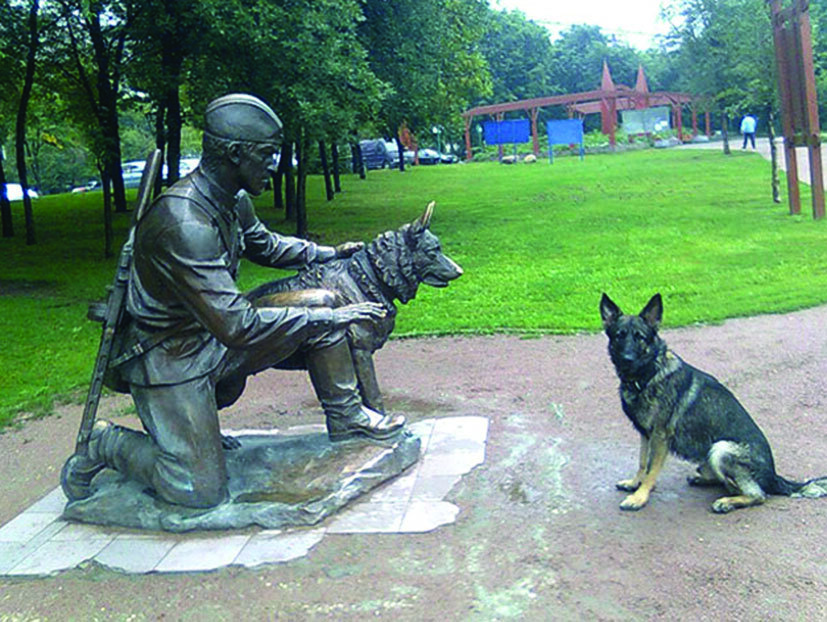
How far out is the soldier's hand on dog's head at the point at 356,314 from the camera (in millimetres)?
5609

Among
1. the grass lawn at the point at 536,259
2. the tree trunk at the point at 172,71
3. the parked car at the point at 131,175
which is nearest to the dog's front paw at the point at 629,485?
the grass lawn at the point at 536,259

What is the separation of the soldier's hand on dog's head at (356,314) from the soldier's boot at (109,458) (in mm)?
1343

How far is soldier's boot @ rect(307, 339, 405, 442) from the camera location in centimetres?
605

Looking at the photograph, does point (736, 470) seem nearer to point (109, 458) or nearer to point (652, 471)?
point (652, 471)

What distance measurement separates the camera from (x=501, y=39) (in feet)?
236

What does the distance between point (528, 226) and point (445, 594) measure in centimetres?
1819

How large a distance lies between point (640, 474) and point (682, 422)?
487 mm

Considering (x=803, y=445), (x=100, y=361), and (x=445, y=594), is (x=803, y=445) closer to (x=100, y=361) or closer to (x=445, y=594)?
(x=445, y=594)

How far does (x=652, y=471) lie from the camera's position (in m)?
5.61

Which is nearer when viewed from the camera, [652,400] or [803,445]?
[652,400]

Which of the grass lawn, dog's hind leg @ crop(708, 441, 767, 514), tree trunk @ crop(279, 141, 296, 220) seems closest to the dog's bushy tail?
dog's hind leg @ crop(708, 441, 767, 514)

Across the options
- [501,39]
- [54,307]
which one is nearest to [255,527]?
[54,307]

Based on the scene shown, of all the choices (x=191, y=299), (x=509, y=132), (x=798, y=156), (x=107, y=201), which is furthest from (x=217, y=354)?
(x=509, y=132)

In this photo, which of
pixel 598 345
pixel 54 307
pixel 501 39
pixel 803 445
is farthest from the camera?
pixel 501 39
